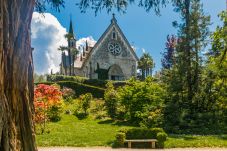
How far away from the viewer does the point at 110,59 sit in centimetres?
6850

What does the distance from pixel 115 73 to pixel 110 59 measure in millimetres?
2338

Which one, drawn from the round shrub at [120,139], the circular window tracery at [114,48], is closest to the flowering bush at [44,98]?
the round shrub at [120,139]

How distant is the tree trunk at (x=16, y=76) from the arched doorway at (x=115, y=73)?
60.2 metres

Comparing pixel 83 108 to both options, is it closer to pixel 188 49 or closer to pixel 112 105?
pixel 112 105

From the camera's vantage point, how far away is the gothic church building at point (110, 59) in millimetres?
66887

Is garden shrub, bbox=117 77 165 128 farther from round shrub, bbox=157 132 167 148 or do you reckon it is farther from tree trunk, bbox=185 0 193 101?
round shrub, bbox=157 132 167 148

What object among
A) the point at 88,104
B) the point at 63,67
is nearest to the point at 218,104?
the point at 88,104

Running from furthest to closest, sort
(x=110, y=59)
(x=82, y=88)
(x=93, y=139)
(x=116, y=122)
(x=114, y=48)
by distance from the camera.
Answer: (x=114, y=48), (x=110, y=59), (x=82, y=88), (x=116, y=122), (x=93, y=139)

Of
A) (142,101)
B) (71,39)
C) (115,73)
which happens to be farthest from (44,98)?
(71,39)

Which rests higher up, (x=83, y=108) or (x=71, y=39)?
(x=71, y=39)

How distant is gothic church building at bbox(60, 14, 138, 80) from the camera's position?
219ft

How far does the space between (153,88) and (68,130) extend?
827cm

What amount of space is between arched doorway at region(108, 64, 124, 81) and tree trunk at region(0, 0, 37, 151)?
6017 cm

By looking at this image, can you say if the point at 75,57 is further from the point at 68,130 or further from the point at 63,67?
the point at 68,130
